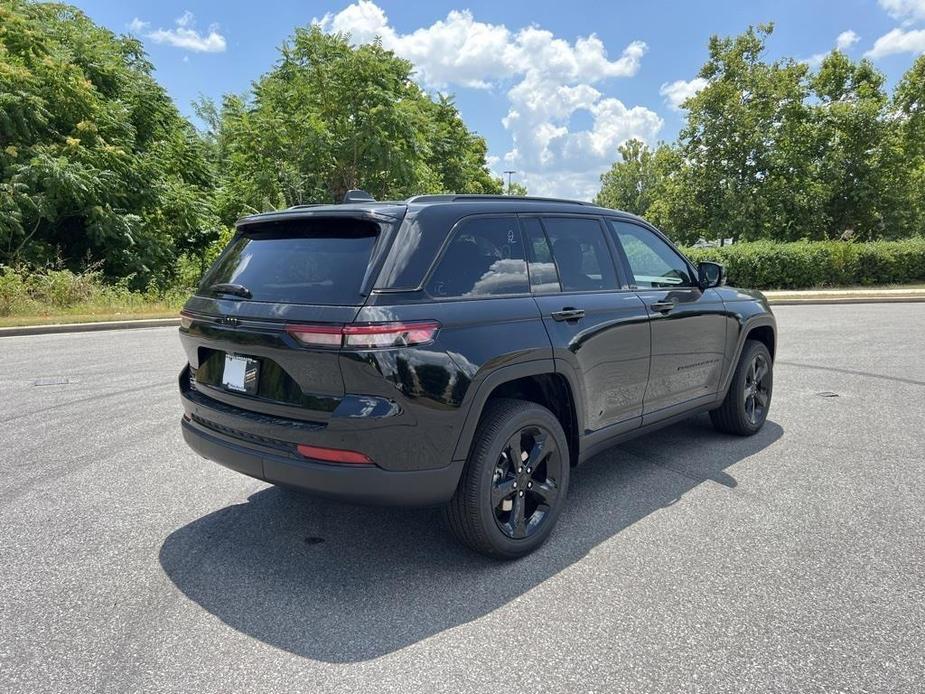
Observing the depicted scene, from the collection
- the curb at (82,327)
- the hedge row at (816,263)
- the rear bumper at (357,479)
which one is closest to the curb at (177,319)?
the curb at (82,327)

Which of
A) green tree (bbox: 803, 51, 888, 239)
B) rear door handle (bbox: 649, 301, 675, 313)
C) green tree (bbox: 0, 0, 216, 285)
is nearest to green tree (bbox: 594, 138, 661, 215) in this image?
green tree (bbox: 803, 51, 888, 239)

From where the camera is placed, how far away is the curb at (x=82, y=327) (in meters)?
12.7

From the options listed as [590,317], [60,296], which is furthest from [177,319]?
[590,317]

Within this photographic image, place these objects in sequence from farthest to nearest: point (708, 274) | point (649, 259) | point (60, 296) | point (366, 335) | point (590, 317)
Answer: point (60, 296)
point (708, 274)
point (649, 259)
point (590, 317)
point (366, 335)

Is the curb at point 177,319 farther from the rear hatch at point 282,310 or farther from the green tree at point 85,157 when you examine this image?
the rear hatch at point 282,310

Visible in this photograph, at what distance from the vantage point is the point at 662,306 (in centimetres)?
416

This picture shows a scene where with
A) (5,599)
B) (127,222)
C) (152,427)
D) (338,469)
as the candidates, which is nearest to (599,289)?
(338,469)

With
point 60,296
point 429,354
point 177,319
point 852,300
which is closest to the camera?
point 429,354

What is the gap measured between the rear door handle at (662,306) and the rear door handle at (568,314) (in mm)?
766

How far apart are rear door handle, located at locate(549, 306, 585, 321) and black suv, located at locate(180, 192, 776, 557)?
1 centimetres

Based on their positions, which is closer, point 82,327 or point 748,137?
point 82,327

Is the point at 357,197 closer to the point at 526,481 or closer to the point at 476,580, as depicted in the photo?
the point at 526,481

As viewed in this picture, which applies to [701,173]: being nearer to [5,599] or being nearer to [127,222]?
[127,222]

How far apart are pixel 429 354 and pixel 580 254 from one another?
4.80ft
